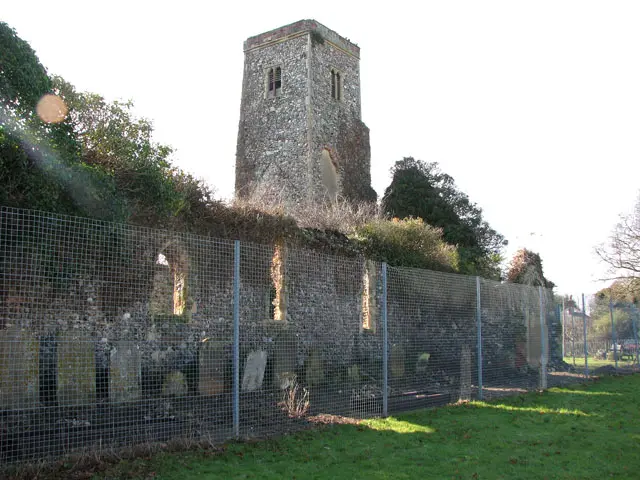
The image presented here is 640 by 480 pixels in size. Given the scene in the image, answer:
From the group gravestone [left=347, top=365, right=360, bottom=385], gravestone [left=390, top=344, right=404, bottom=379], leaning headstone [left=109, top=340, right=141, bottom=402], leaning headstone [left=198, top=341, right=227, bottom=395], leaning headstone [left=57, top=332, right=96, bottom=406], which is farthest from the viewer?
gravestone [left=390, top=344, right=404, bottom=379]

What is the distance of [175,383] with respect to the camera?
739 centimetres

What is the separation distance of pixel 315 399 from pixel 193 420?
2.09 m

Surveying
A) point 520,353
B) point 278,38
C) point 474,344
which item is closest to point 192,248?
point 474,344

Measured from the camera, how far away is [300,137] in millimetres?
28438

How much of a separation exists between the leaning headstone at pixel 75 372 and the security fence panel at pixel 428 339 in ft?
15.5

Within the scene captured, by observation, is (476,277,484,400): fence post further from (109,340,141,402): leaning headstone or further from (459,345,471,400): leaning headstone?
(109,340,141,402): leaning headstone

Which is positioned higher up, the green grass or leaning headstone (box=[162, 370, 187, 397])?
leaning headstone (box=[162, 370, 187, 397])

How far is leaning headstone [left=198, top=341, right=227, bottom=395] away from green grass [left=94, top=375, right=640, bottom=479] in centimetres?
99

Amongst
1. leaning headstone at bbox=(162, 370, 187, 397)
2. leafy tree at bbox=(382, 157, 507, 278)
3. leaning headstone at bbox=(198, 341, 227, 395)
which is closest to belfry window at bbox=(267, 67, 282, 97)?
leafy tree at bbox=(382, 157, 507, 278)

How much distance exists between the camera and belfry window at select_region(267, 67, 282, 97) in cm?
2978

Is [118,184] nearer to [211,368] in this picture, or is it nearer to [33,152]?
[33,152]

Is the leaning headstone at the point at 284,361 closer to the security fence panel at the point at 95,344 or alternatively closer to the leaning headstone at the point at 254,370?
the leaning headstone at the point at 254,370

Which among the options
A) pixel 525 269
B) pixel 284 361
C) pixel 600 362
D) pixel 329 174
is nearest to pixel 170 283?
pixel 284 361

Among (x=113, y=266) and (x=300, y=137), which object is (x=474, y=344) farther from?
(x=300, y=137)
